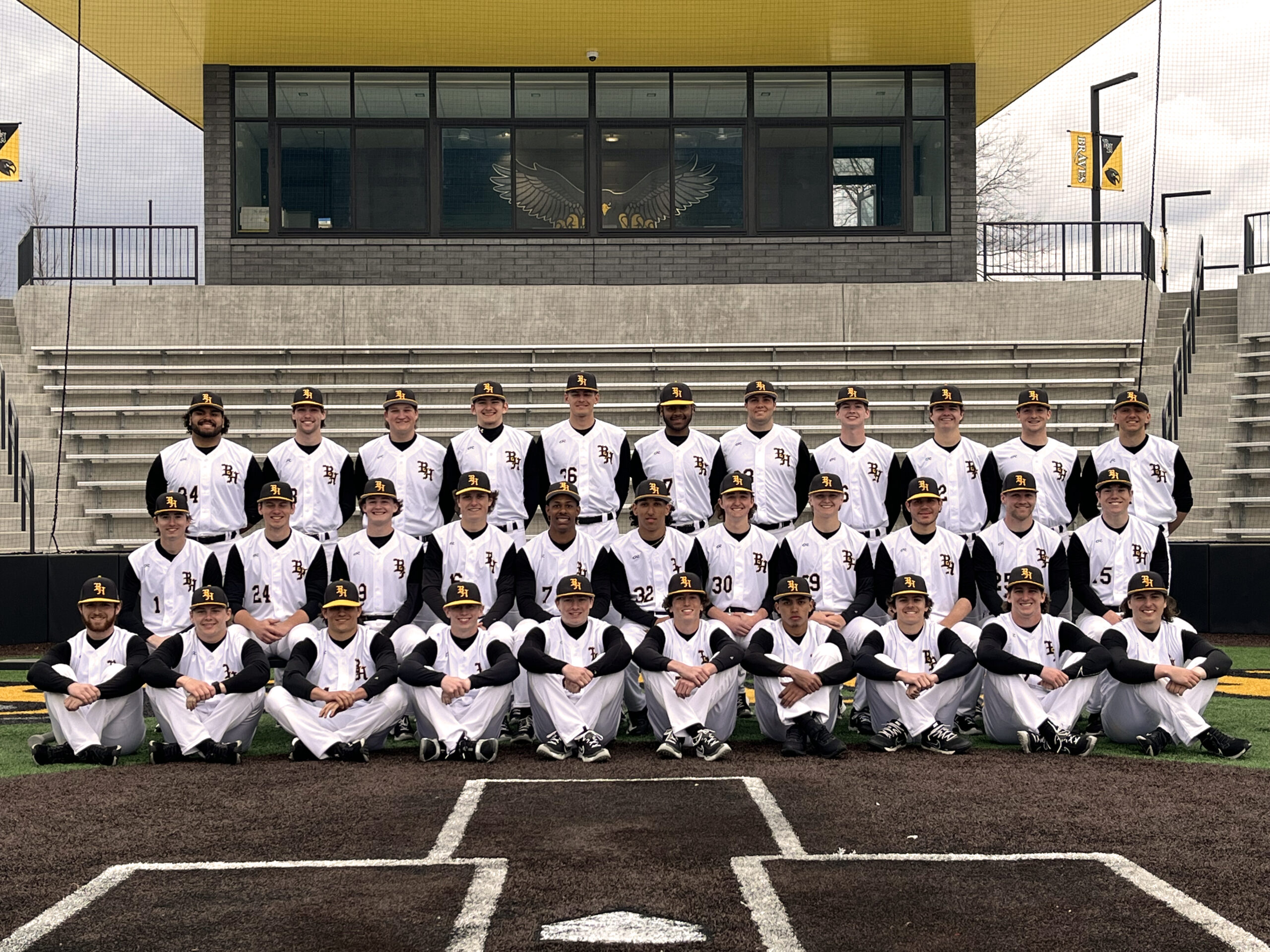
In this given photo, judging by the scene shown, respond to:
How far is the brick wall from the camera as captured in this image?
2045 cm

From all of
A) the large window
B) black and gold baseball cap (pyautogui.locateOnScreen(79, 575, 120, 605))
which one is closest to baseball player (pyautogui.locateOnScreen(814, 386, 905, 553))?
black and gold baseball cap (pyautogui.locateOnScreen(79, 575, 120, 605))

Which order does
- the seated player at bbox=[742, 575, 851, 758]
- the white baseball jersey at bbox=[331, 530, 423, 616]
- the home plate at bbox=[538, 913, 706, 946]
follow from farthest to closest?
the white baseball jersey at bbox=[331, 530, 423, 616], the seated player at bbox=[742, 575, 851, 758], the home plate at bbox=[538, 913, 706, 946]

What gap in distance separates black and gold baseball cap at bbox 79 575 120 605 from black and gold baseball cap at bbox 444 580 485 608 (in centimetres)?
216

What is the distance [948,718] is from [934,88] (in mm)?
14966

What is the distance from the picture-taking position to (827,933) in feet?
14.7

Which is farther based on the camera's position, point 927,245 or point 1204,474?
point 927,245

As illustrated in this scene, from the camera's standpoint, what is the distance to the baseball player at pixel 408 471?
1007cm

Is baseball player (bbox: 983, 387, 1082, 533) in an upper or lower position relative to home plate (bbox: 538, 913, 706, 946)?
upper

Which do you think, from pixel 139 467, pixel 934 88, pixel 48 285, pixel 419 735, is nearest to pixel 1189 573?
pixel 419 735

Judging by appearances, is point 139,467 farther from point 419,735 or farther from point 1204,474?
point 1204,474

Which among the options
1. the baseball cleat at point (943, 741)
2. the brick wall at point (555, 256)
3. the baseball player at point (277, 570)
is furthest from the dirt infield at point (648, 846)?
the brick wall at point (555, 256)

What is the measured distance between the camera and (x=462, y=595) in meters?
8.30

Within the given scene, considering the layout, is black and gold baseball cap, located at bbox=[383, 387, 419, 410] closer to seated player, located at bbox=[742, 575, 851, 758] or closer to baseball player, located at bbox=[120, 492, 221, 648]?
baseball player, located at bbox=[120, 492, 221, 648]

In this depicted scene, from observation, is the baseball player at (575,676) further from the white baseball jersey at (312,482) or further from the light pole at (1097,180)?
the light pole at (1097,180)
